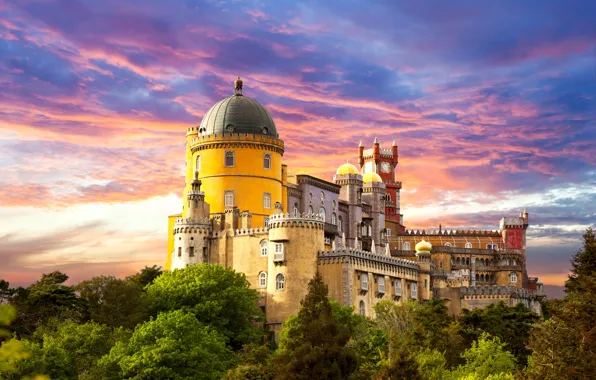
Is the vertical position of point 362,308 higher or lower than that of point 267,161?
lower

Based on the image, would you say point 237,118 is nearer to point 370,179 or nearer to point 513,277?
point 370,179

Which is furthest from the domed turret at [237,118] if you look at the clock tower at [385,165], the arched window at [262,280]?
the clock tower at [385,165]

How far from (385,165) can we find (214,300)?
76758 mm

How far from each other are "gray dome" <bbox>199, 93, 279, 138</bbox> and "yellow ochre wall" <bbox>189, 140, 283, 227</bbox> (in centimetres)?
218

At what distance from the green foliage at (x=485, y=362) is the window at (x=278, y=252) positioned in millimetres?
20111

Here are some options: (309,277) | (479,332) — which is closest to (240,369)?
(309,277)

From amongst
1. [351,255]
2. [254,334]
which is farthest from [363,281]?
[254,334]

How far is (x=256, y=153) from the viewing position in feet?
331

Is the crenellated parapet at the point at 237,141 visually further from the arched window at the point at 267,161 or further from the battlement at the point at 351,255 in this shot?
the battlement at the point at 351,255

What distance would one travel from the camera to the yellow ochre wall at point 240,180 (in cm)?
9988

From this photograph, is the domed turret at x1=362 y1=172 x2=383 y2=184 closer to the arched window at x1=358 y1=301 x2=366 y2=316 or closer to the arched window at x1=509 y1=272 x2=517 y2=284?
the arched window at x1=509 y1=272 x2=517 y2=284

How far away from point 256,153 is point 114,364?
111 ft

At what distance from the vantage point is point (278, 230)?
299ft

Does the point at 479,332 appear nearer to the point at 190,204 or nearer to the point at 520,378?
the point at 190,204
